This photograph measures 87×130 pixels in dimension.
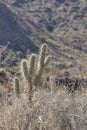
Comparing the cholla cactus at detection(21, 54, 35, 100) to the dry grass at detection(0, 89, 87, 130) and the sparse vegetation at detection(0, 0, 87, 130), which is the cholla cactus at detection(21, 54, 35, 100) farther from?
the dry grass at detection(0, 89, 87, 130)

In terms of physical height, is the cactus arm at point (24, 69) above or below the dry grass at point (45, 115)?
above

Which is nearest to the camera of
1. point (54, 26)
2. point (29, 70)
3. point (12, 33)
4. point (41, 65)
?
point (29, 70)

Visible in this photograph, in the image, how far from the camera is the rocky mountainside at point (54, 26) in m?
60.0

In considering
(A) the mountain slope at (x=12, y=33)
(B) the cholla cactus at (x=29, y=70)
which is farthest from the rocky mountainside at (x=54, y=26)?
(B) the cholla cactus at (x=29, y=70)

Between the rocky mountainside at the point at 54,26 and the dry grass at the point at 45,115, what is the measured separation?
48.7m

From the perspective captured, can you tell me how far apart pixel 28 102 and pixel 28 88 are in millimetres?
1389

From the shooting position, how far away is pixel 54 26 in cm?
7088

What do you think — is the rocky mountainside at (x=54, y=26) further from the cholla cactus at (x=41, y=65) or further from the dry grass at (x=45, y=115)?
the dry grass at (x=45, y=115)

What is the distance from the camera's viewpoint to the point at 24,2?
7738cm

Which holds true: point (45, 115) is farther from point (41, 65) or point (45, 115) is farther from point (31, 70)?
point (41, 65)

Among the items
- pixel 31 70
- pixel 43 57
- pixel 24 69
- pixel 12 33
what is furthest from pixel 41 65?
pixel 12 33

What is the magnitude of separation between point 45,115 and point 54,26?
65.9 meters

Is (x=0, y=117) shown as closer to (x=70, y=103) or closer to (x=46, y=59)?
(x=70, y=103)

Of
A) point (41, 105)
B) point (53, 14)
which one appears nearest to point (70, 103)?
point (41, 105)
